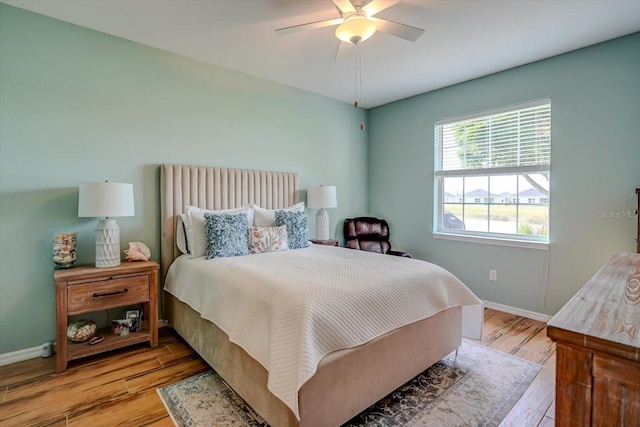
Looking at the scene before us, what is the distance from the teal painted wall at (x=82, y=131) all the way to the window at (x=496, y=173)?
2.53 metres

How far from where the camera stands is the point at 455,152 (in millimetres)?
3984

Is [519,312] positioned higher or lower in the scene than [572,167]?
lower

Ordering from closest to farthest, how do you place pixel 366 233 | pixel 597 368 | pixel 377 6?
pixel 597 368, pixel 377 6, pixel 366 233

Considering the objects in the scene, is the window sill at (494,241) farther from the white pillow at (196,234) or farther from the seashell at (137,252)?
the seashell at (137,252)

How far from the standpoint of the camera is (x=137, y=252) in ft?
8.89

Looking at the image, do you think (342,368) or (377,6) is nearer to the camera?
(342,368)

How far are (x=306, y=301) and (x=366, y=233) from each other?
3129mm

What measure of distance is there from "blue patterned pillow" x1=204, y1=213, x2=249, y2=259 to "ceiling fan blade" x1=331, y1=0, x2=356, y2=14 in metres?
1.92

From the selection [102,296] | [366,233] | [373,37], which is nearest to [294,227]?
[366,233]

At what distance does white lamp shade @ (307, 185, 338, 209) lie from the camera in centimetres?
394

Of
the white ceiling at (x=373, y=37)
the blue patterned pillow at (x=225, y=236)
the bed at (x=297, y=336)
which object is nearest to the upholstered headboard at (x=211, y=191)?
the bed at (x=297, y=336)

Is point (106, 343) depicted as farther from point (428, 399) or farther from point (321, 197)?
point (321, 197)

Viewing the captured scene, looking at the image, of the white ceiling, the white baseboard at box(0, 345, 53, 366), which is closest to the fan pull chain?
the white ceiling

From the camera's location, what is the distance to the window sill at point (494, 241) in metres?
3.23
